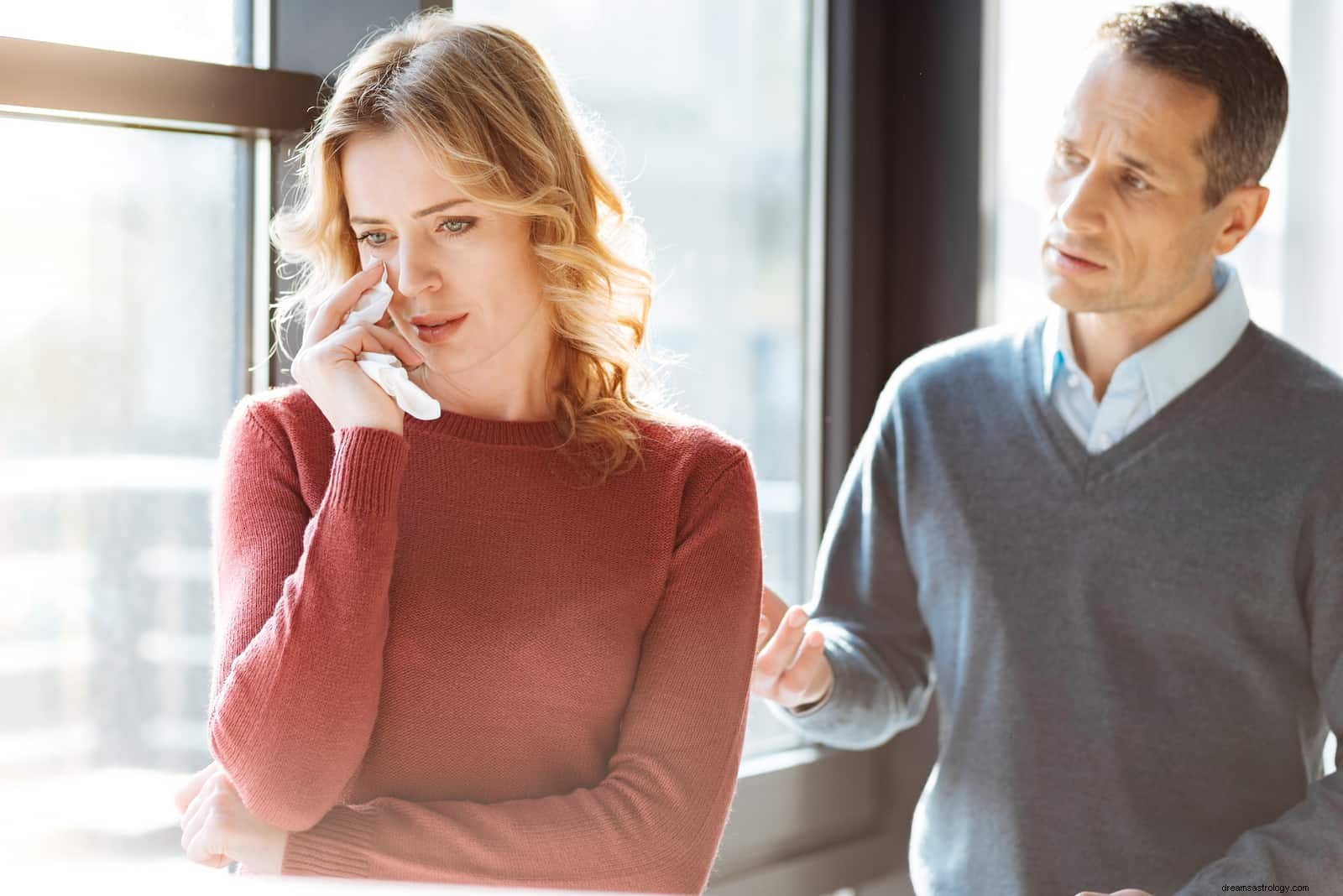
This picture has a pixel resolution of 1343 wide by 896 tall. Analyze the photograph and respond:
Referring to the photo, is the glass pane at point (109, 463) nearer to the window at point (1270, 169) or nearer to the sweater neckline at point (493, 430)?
the sweater neckline at point (493, 430)

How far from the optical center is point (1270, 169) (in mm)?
1088

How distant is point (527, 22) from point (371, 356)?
0.40 meters

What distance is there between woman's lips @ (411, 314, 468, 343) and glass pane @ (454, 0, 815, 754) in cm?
35

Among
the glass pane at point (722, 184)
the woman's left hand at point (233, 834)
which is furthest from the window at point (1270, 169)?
the woman's left hand at point (233, 834)

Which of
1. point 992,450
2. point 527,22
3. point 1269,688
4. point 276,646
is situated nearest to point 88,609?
point 276,646

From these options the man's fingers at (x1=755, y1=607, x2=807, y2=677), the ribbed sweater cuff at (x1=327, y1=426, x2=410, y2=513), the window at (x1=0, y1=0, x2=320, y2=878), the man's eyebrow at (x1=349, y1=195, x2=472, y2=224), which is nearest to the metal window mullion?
the window at (x1=0, y1=0, x2=320, y2=878)

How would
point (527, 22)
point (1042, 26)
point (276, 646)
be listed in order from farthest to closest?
1. point (1042, 26)
2. point (527, 22)
3. point (276, 646)

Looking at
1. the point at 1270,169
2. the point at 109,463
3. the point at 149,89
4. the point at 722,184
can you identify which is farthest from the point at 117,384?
the point at 1270,169

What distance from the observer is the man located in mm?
952

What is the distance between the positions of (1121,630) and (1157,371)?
0.68ft

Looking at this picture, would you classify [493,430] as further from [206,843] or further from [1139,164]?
[1139,164]

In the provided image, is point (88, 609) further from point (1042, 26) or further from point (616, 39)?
point (1042, 26)

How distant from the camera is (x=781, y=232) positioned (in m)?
1.37

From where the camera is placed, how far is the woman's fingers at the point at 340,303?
70 centimetres
